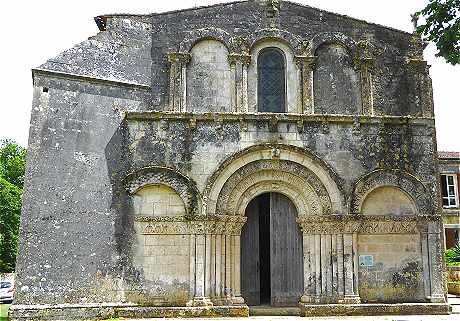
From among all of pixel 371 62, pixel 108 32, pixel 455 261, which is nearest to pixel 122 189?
pixel 108 32

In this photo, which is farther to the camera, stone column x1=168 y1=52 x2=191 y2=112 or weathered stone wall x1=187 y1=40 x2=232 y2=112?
weathered stone wall x1=187 y1=40 x2=232 y2=112

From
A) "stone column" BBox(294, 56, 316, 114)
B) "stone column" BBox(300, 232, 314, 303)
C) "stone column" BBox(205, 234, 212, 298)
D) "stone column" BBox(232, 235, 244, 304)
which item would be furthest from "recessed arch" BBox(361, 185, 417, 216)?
"stone column" BBox(205, 234, 212, 298)

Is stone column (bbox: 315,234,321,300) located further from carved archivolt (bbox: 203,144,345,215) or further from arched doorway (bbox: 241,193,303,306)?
carved archivolt (bbox: 203,144,345,215)

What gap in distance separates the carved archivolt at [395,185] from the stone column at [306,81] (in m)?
2.98

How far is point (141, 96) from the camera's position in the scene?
16.0 m

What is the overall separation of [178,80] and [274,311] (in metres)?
7.53

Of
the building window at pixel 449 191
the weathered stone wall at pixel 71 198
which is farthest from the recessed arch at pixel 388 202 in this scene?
the building window at pixel 449 191

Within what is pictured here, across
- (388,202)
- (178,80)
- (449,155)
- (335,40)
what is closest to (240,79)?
(178,80)

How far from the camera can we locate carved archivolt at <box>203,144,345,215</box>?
14.7 metres

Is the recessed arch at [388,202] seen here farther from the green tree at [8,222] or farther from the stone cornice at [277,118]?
the green tree at [8,222]

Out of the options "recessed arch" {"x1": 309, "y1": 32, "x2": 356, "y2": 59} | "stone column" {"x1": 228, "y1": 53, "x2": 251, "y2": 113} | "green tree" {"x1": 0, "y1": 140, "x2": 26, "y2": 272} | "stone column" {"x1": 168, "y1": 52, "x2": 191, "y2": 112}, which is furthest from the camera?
"green tree" {"x1": 0, "y1": 140, "x2": 26, "y2": 272}

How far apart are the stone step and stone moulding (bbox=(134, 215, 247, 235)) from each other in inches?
95.5

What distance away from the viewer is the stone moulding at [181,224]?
561 inches

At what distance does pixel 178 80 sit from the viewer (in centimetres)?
1655
